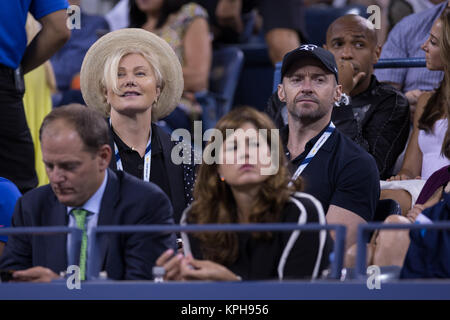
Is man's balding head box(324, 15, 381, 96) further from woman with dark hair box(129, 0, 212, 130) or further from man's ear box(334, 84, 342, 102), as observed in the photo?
woman with dark hair box(129, 0, 212, 130)

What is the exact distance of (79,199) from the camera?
2.48 m

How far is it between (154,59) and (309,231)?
4.55 feet

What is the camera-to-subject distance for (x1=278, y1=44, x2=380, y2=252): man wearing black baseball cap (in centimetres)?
298

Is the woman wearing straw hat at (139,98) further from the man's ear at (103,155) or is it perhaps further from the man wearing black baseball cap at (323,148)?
the man's ear at (103,155)

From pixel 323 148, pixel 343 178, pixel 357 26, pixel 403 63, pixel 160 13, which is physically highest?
pixel 160 13

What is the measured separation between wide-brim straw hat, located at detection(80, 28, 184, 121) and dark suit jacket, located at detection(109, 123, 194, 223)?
0.19 meters

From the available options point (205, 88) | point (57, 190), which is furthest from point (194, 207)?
point (205, 88)

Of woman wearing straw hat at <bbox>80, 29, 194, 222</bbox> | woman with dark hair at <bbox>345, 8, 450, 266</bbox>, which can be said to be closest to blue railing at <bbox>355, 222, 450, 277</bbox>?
woman with dark hair at <bbox>345, 8, 450, 266</bbox>

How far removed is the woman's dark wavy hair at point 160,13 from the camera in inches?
210

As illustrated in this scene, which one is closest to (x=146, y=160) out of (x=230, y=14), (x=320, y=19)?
(x=230, y=14)

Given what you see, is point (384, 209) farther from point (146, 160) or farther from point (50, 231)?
point (50, 231)

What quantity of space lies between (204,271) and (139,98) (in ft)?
3.83

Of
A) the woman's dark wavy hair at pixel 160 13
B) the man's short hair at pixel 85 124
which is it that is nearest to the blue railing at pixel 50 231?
the man's short hair at pixel 85 124
